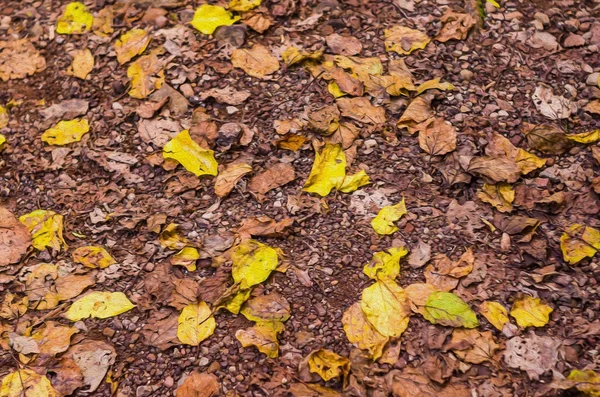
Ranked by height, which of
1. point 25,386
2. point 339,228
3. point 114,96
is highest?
point 114,96

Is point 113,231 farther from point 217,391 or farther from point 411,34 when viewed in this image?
point 411,34

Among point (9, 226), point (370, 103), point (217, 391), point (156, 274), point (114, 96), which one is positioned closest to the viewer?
point (217, 391)

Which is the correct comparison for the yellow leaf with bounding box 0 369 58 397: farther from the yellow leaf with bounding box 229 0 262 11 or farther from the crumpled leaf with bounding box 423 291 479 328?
the yellow leaf with bounding box 229 0 262 11

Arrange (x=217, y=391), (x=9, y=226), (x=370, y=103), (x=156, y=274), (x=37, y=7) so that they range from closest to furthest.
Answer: (x=217, y=391)
(x=156, y=274)
(x=9, y=226)
(x=370, y=103)
(x=37, y=7)

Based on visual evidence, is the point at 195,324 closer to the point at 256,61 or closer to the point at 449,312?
the point at 449,312

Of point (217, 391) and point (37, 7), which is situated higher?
point (37, 7)

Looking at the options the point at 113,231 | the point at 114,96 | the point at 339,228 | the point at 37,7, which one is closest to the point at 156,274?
Result: the point at 113,231
